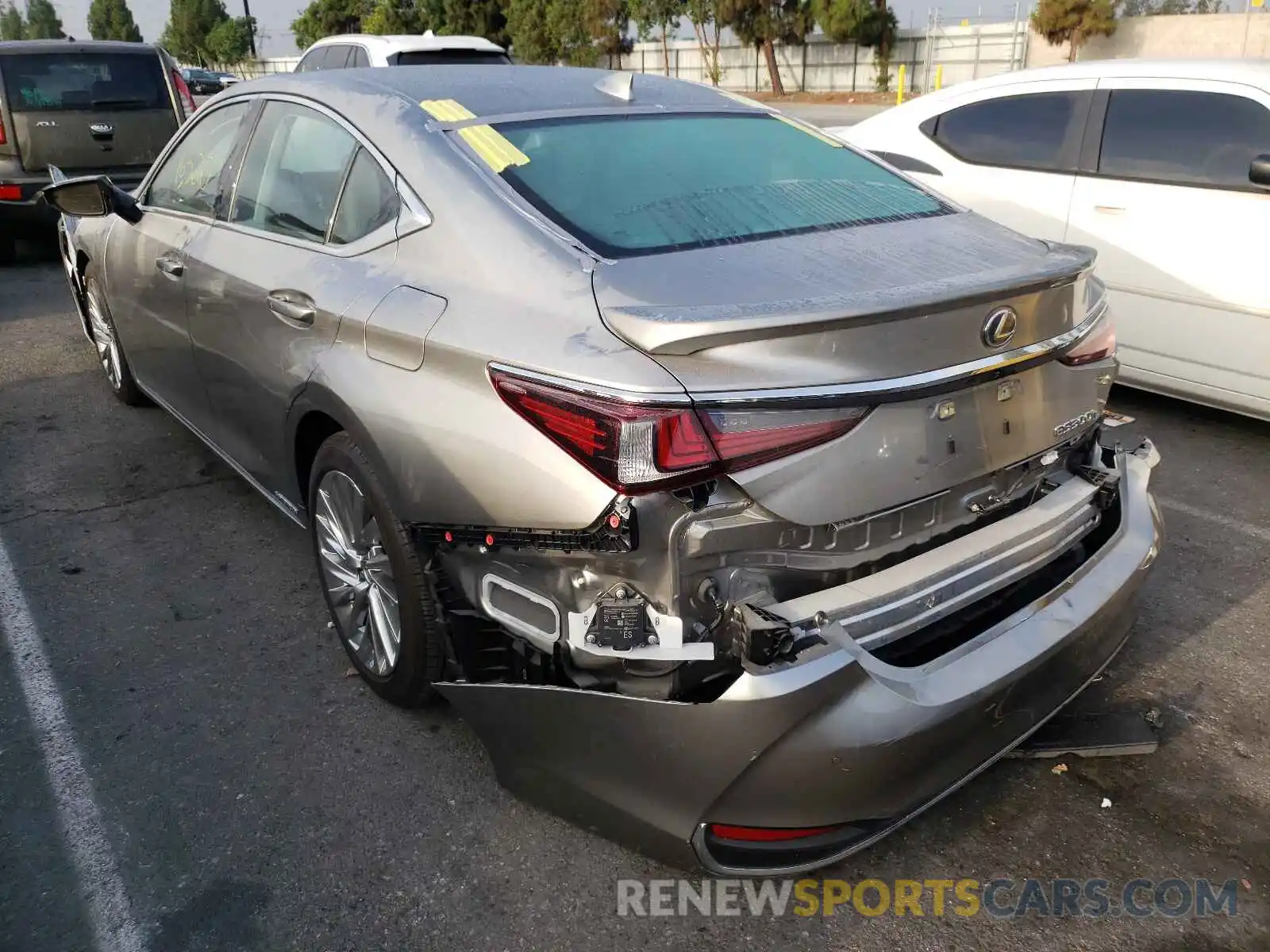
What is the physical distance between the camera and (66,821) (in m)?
2.68

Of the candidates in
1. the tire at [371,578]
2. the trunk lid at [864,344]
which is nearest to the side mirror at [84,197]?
the tire at [371,578]

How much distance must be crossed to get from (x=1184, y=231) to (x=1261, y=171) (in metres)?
0.41

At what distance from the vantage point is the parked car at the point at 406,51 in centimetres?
1184

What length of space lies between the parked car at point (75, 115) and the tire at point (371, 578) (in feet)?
24.3

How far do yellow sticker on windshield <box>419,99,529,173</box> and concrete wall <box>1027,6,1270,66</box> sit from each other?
3189 centimetres

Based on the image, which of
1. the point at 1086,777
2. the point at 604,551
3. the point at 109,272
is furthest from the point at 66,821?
the point at 109,272

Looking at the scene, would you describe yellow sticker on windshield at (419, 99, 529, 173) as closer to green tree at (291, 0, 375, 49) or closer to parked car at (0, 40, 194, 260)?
parked car at (0, 40, 194, 260)

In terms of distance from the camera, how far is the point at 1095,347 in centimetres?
264

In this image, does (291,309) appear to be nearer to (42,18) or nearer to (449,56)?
(449,56)

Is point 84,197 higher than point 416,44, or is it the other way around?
point 416,44

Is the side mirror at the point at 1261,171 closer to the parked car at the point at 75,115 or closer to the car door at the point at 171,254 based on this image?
the car door at the point at 171,254

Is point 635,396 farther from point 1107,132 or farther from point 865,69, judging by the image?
point 865,69

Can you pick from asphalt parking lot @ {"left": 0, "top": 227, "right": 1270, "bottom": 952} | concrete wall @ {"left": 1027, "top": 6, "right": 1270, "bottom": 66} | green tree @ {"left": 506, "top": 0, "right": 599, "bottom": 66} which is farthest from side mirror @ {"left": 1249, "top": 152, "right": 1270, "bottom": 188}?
green tree @ {"left": 506, "top": 0, "right": 599, "bottom": 66}

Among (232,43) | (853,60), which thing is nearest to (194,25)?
(232,43)
